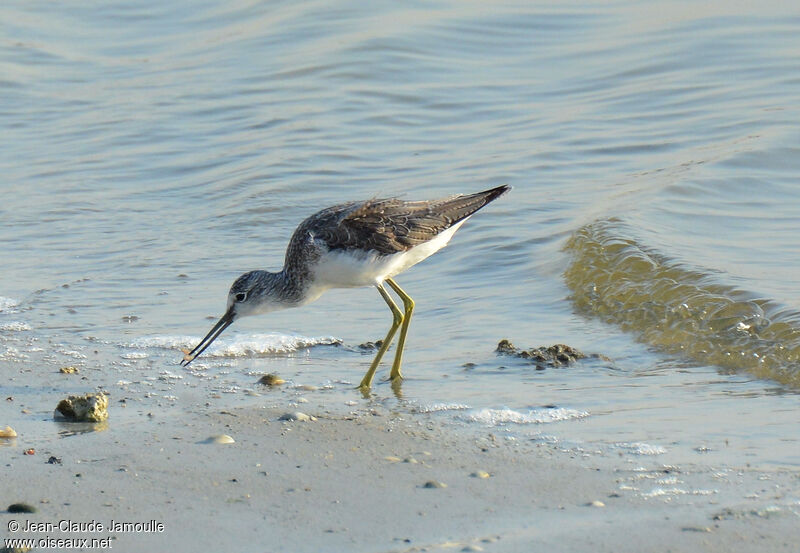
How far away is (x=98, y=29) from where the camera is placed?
1791 cm

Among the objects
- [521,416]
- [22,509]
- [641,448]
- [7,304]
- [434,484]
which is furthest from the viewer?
[7,304]

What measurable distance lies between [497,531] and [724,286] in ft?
13.2

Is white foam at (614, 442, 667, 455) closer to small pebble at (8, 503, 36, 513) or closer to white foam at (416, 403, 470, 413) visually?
white foam at (416, 403, 470, 413)

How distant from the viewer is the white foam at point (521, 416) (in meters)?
5.44

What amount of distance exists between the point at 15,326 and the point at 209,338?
1.44 meters

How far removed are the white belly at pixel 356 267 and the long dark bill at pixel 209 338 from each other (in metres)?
0.48

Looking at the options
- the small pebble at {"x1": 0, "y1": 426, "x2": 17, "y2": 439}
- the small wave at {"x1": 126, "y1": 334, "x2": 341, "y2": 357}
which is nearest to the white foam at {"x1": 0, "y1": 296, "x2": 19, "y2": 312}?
the small wave at {"x1": 126, "y1": 334, "x2": 341, "y2": 357}

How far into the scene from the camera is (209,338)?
265 inches

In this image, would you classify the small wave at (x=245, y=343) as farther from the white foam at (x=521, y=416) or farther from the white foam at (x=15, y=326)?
the white foam at (x=521, y=416)

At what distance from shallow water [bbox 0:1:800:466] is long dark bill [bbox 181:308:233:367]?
92 millimetres

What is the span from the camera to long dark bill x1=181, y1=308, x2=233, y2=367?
653 centimetres

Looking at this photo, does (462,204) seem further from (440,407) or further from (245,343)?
(440,407)

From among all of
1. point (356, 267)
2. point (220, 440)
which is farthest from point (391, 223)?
point (220, 440)

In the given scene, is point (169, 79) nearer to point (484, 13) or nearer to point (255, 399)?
point (484, 13)
